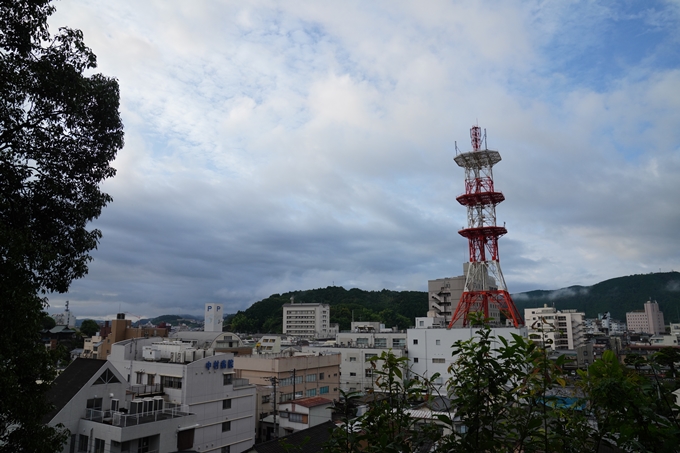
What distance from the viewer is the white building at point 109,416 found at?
17.0 metres

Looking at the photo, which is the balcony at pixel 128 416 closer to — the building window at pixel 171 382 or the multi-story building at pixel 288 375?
the building window at pixel 171 382

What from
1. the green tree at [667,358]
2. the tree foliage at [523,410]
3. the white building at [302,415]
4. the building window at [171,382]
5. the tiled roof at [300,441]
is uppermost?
the green tree at [667,358]

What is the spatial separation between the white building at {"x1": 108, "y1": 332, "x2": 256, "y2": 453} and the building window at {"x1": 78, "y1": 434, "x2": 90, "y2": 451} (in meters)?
3.99

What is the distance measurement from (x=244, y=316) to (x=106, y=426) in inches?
3745

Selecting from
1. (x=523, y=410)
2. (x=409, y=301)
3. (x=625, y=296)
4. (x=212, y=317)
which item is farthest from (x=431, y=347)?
(x=625, y=296)

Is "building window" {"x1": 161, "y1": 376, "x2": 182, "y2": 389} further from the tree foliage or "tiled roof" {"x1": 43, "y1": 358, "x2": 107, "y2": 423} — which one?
the tree foliage

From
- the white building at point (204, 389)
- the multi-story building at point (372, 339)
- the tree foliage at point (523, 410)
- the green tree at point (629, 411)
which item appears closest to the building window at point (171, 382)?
the white building at point (204, 389)

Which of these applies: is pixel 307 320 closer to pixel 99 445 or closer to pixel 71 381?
pixel 71 381

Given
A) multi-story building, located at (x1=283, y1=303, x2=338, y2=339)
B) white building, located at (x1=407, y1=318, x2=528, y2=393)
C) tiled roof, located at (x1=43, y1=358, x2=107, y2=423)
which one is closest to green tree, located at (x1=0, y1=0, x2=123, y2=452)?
tiled roof, located at (x1=43, y1=358, x2=107, y2=423)

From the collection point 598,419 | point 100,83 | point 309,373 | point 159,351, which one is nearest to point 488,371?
point 598,419

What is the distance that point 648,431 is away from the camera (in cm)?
243

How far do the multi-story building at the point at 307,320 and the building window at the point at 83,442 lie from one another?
77208 millimetres

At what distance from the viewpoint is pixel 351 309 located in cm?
10388

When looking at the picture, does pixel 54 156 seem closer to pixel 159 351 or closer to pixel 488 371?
pixel 488 371
